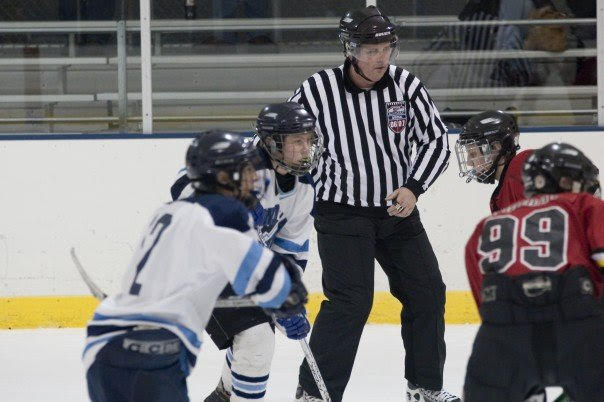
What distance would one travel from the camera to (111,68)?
5.53 m

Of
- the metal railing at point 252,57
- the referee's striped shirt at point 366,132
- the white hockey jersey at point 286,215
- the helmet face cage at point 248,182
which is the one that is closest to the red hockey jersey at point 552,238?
the helmet face cage at point 248,182

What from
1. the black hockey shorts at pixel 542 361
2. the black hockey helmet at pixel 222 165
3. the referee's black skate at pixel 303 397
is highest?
the black hockey helmet at pixel 222 165

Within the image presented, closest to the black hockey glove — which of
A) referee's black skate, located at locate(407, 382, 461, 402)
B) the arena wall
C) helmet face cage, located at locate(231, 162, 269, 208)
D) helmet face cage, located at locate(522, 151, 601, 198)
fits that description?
helmet face cage, located at locate(231, 162, 269, 208)

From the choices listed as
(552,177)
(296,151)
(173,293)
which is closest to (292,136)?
(296,151)

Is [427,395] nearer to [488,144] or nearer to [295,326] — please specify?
[295,326]

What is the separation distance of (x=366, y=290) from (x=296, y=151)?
54 cm

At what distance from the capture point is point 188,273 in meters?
2.42

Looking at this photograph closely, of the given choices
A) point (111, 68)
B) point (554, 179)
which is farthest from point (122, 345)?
point (111, 68)

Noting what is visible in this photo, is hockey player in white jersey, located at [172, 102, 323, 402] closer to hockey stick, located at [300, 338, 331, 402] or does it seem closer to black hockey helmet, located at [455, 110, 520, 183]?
hockey stick, located at [300, 338, 331, 402]

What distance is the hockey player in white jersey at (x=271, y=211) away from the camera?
3238 millimetres

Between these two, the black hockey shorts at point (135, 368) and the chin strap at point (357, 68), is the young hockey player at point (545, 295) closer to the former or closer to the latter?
the black hockey shorts at point (135, 368)

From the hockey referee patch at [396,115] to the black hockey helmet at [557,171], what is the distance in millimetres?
984

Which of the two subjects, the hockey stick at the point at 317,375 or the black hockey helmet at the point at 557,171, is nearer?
the black hockey helmet at the point at 557,171

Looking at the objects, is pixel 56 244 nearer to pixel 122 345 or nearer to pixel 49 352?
pixel 49 352
